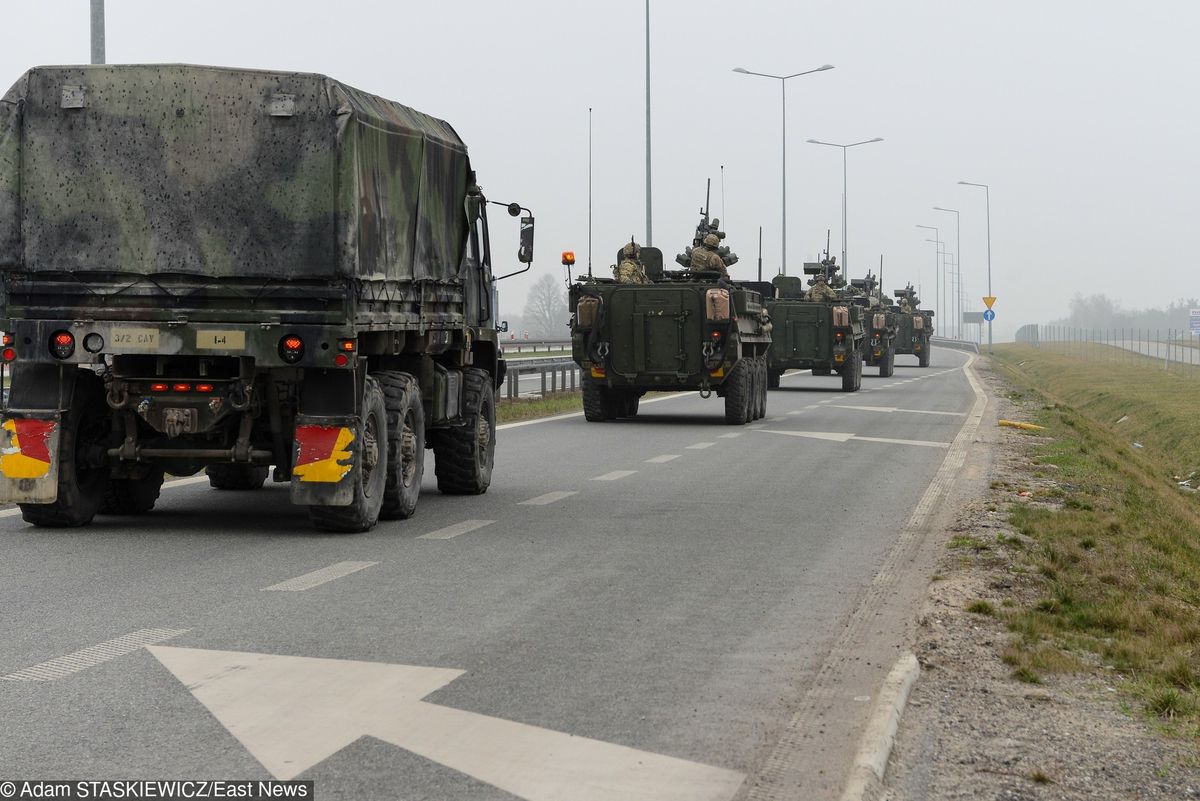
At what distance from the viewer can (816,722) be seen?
6.38 metres

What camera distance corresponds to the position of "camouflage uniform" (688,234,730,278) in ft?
92.1

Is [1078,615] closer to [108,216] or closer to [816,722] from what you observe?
[816,722]

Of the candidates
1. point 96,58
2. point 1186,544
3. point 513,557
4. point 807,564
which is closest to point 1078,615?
point 807,564

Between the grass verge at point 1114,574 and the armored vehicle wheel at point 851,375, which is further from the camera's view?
the armored vehicle wheel at point 851,375

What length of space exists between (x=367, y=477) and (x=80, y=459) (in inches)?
72.2

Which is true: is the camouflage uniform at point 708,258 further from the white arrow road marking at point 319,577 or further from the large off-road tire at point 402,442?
the white arrow road marking at point 319,577

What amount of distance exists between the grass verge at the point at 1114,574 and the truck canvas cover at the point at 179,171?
4.72 m

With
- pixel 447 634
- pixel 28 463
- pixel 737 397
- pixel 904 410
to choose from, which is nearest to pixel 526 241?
pixel 28 463

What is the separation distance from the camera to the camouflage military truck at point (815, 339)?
40.2m

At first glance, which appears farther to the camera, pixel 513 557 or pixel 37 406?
pixel 37 406

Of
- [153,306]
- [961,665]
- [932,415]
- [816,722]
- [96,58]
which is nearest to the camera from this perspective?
[816,722]

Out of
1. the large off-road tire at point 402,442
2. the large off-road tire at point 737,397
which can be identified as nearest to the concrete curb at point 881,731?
the large off-road tire at point 402,442

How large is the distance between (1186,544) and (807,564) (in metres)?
3.59

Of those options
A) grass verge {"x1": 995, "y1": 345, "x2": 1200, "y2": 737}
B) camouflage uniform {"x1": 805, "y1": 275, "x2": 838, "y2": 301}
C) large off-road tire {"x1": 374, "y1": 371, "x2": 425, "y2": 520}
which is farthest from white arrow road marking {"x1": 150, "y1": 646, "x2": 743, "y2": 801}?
camouflage uniform {"x1": 805, "y1": 275, "x2": 838, "y2": 301}
